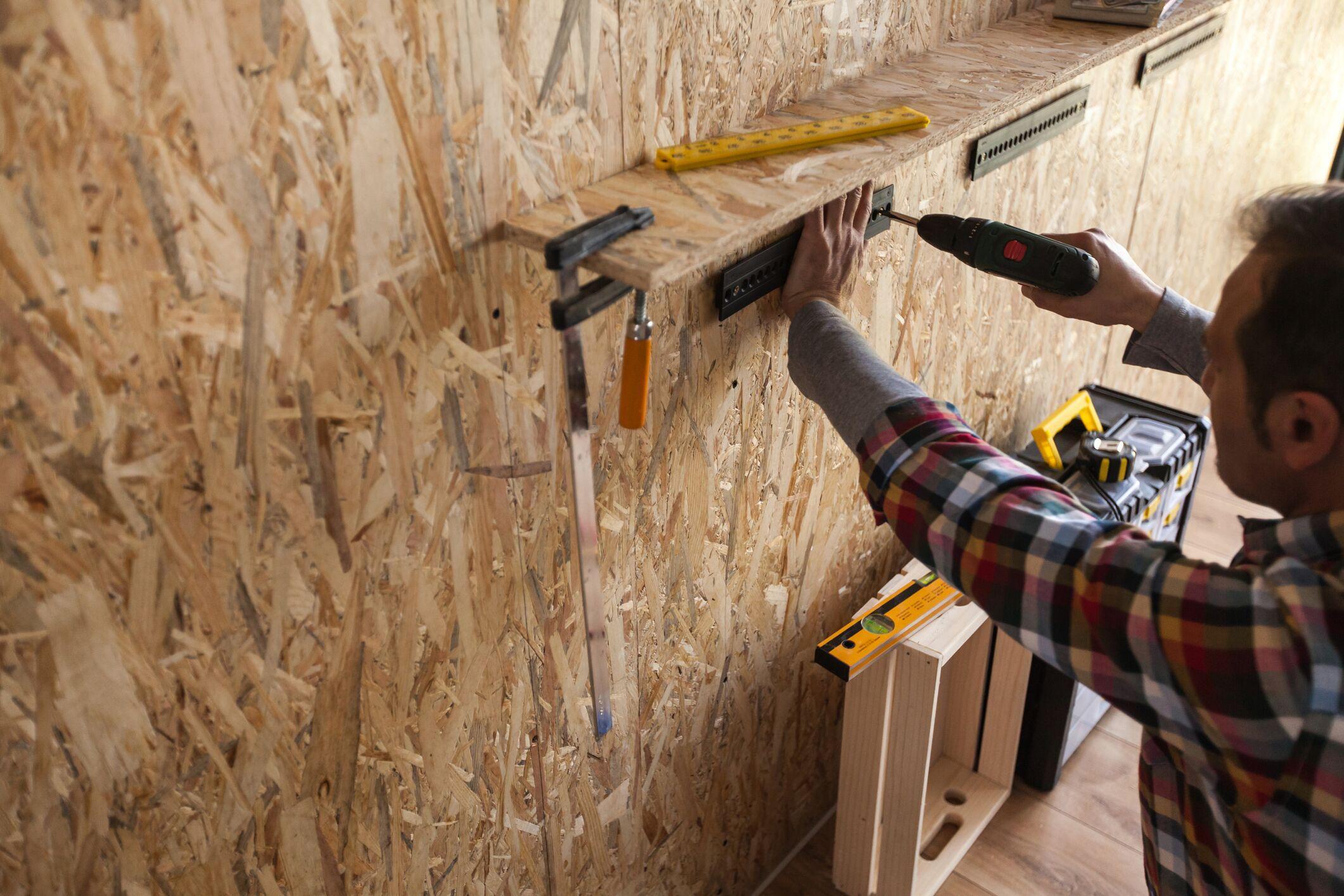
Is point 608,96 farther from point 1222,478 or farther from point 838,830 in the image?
point 838,830

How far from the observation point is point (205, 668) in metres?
0.80

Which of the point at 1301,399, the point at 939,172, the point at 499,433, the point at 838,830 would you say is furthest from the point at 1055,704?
the point at 499,433

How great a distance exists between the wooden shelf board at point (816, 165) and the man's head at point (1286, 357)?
0.33 metres

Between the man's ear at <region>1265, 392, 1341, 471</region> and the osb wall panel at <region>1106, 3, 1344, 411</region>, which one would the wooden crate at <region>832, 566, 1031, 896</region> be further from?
the osb wall panel at <region>1106, 3, 1344, 411</region>

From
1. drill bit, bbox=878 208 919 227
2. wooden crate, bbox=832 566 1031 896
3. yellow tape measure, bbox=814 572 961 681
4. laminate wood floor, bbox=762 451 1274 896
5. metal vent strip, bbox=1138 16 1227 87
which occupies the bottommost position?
laminate wood floor, bbox=762 451 1274 896

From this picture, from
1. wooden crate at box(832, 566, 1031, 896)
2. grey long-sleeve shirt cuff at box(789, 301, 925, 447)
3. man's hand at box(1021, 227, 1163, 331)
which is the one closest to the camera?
grey long-sleeve shirt cuff at box(789, 301, 925, 447)

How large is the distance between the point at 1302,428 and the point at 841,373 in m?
0.41

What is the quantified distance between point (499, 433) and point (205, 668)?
320 millimetres

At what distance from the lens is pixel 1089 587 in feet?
2.74

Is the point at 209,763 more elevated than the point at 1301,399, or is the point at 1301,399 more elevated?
the point at 1301,399

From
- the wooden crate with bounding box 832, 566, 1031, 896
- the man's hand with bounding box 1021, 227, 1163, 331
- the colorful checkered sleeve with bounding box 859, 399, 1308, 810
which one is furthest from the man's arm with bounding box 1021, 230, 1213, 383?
the wooden crate with bounding box 832, 566, 1031, 896

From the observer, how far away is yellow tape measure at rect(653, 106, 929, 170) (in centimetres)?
95

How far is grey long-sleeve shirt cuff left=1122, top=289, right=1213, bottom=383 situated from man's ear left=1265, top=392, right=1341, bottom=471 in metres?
0.45

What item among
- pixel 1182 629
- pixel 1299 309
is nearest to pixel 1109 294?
pixel 1299 309
